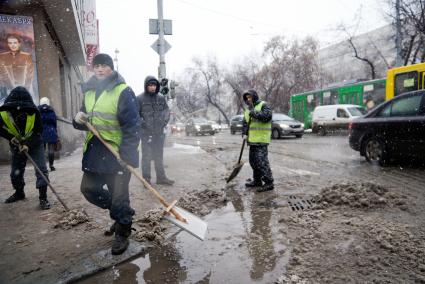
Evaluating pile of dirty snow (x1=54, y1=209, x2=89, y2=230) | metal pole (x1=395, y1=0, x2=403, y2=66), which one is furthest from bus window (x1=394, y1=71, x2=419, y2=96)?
pile of dirty snow (x1=54, y1=209, x2=89, y2=230)

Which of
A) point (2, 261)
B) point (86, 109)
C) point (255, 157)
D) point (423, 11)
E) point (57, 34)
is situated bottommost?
point (2, 261)

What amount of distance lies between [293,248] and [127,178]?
5.56ft

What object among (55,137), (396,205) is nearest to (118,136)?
(396,205)

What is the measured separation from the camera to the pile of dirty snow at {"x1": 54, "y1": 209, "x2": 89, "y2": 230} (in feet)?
13.0

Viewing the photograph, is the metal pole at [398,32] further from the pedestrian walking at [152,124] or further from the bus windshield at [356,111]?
the pedestrian walking at [152,124]

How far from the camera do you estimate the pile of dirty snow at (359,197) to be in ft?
14.3

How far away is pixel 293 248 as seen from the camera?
316cm

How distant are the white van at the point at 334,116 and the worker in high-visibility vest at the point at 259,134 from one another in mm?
14194

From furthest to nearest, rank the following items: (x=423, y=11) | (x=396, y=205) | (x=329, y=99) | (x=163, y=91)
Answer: (x=329, y=99)
(x=423, y=11)
(x=163, y=91)
(x=396, y=205)

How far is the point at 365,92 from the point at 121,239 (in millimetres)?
20180

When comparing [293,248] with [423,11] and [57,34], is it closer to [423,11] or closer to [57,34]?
[57,34]

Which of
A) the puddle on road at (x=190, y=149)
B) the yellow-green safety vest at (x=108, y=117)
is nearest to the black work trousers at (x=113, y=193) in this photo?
the yellow-green safety vest at (x=108, y=117)

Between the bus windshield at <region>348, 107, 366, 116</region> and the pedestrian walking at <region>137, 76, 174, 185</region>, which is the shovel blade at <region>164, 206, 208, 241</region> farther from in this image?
the bus windshield at <region>348, 107, 366, 116</region>

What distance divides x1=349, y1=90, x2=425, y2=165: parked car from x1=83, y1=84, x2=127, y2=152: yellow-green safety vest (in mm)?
6100
